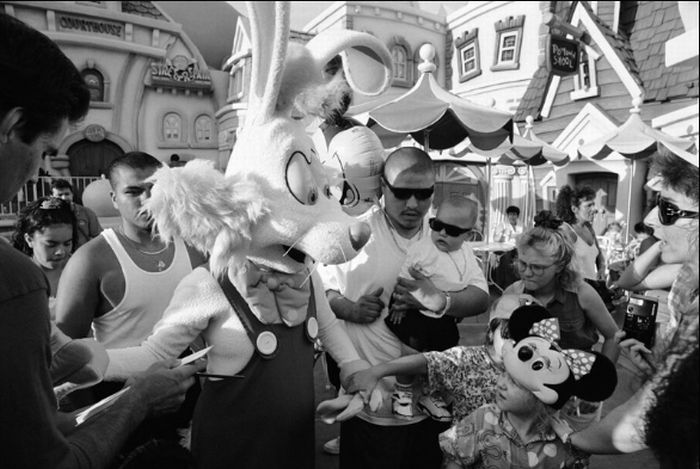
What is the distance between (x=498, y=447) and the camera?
1360mm

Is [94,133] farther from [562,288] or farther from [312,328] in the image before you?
[562,288]

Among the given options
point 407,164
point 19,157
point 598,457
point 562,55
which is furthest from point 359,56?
point 562,55

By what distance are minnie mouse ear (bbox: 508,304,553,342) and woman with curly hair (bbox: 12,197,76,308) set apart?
2.18m

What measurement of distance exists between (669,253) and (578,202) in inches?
102

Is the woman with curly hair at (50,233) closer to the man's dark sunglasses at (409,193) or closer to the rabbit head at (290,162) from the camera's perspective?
the rabbit head at (290,162)

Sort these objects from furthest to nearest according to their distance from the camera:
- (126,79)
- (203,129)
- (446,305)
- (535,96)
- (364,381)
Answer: (203,129) → (126,79) → (535,96) → (446,305) → (364,381)

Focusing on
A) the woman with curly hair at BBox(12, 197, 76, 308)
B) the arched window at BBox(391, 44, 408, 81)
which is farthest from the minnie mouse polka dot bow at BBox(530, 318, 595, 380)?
the arched window at BBox(391, 44, 408, 81)

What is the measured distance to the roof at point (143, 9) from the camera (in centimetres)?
1377

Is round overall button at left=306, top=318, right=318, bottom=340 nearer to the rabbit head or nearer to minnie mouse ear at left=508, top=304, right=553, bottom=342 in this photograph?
the rabbit head

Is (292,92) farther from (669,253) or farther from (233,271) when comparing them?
(669,253)

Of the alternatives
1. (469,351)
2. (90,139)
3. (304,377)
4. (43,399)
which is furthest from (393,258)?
(90,139)

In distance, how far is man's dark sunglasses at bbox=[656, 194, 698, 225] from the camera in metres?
2.21

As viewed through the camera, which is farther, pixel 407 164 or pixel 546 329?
pixel 407 164

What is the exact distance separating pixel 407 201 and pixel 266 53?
807mm
